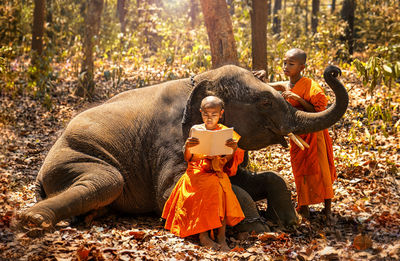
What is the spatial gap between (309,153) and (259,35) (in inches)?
233

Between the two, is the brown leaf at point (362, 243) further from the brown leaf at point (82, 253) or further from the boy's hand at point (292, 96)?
the brown leaf at point (82, 253)

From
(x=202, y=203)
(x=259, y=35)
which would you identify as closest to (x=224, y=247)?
(x=202, y=203)

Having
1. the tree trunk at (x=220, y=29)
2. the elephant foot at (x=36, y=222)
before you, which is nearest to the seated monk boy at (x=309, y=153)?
the elephant foot at (x=36, y=222)

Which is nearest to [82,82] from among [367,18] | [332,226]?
[332,226]

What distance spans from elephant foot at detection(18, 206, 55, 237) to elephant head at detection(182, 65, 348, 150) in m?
1.75

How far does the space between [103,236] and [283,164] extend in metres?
3.92

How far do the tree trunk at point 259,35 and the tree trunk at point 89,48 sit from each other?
4032 mm

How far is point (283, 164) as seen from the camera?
770cm

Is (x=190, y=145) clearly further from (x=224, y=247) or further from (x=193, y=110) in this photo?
(x=224, y=247)

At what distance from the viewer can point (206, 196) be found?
475 centimetres

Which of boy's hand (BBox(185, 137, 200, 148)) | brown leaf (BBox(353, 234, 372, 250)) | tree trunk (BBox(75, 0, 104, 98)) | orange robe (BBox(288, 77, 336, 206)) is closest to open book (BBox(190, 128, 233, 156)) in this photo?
boy's hand (BBox(185, 137, 200, 148))

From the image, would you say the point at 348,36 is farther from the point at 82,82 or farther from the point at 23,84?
the point at 23,84

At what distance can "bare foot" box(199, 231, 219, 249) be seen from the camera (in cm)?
Answer: 460

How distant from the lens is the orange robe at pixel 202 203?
4695 mm
